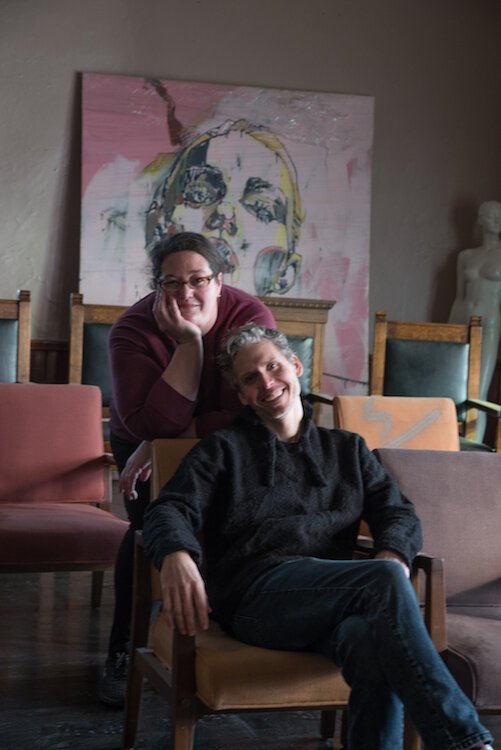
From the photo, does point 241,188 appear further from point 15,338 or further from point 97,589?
point 97,589

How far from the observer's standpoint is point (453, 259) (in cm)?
729

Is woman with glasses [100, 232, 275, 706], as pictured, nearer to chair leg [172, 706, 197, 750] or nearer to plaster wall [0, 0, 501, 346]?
chair leg [172, 706, 197, 750]

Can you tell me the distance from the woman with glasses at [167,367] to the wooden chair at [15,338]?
9.06 ft

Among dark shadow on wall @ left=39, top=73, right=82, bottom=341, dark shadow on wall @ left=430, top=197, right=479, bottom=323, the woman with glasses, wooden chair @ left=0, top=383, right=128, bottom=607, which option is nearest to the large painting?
dark shadow on wall @ left=39, top=73, right=82, bottom=341

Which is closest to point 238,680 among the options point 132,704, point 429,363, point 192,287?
point 132,704

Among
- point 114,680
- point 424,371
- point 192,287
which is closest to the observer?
point 192,287

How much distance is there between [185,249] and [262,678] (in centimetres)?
101

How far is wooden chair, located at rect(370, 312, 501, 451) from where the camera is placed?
18.4ft

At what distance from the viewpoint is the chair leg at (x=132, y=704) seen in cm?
242

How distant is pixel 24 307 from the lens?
17.8 ft

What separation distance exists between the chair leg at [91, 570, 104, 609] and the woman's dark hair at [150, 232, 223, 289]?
5.04 ft

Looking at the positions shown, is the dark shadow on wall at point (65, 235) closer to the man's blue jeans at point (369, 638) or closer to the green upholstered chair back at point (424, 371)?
the green upholstered chair back at point (424, 371)

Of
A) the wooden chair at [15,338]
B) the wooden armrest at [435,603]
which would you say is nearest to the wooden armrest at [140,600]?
the wooden armrest at [435,603]

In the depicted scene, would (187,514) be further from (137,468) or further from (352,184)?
(352,184)
